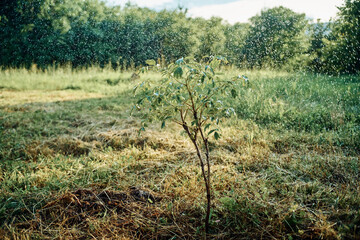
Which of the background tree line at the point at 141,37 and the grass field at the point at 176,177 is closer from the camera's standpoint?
the grass field at the point at 176,177

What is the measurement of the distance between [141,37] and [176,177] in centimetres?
1439

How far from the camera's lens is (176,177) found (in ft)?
7.06

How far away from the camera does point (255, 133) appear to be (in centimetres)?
320

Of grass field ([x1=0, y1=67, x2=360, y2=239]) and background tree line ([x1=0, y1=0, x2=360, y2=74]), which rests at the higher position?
background tree line ([x1=0, y1=0, x2=360, y2=74])

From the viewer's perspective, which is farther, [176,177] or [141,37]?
[141,37]

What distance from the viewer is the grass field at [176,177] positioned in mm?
1529

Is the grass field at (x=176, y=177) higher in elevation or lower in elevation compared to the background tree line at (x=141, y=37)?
lower

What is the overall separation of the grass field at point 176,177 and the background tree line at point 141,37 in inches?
296

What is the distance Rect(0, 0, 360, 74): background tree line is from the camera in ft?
38.4

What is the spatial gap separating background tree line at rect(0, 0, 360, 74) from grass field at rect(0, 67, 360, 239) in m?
7.52

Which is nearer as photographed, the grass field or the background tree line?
the grass field

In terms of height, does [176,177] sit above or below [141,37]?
below

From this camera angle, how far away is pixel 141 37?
1505 cm

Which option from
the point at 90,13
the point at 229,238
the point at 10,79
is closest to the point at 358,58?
the point at 229,238
